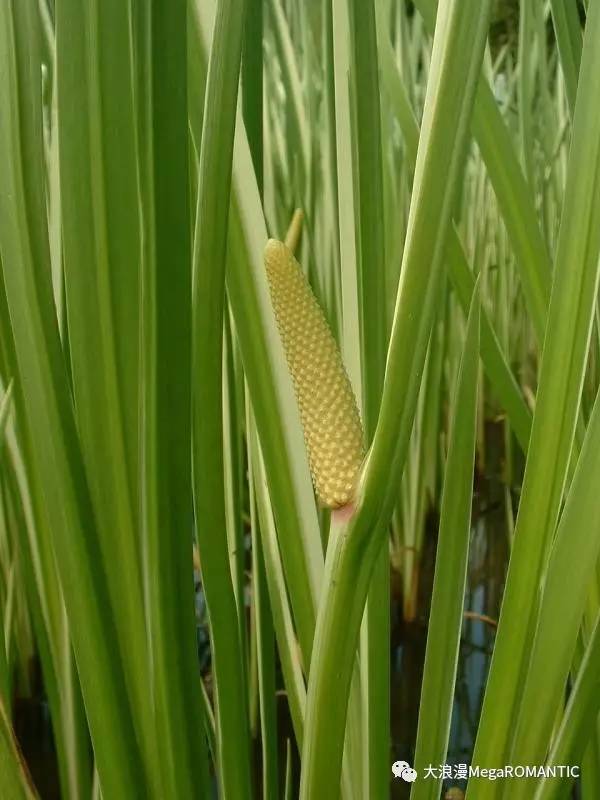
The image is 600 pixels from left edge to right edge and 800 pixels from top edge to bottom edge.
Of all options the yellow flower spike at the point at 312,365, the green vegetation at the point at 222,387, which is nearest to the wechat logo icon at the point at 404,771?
the green vegetation at the point at 222,387

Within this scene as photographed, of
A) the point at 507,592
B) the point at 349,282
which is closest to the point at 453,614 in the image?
the point at 507,592

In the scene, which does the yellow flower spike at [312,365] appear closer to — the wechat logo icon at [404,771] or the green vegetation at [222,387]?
the green vegetation at [222,387]

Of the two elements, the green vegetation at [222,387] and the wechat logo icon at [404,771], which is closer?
the green vegetation at [222,387]

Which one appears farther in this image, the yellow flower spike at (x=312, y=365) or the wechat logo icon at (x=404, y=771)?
the wechat logo icon at (x=404, y=771)

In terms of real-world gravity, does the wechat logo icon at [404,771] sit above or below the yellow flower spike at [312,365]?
below

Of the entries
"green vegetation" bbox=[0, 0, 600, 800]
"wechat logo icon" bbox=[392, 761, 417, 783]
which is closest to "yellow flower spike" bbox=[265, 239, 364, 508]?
"green vegetation" bbox=[0, 0, 600, 800]

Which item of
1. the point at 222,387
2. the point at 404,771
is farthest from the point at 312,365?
the point at 404,771

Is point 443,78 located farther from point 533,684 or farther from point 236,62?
point 533,684

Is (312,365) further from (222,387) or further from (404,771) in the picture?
(404,771)

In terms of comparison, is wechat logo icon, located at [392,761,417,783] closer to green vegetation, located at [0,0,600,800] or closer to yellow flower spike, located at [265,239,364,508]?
green vegetation, located at [0,0,600,800]
